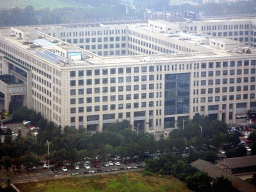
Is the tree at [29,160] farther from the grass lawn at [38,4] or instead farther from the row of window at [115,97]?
the grass lawn at [38,4]

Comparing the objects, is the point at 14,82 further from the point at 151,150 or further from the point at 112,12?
the point at 112,12

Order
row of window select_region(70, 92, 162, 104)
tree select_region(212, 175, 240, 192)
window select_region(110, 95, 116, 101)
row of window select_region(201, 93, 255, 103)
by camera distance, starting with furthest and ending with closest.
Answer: row of window select_region(201, 93, 255, 103)
window select_region(110, 95, 116, 101)
row of window select_region(70, 92, 162, 104)
tree select_region(212, 175, 240, 192)

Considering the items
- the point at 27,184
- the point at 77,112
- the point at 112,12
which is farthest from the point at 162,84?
the point at 112,12

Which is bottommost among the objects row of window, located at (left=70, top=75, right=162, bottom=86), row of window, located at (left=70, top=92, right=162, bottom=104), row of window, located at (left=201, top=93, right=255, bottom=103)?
row of window, located at (left=201, top=93, right=255, bottom=103)

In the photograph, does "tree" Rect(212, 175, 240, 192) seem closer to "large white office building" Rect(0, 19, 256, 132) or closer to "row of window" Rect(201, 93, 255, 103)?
"large white office building" Rect(0, 19, 256, 132)

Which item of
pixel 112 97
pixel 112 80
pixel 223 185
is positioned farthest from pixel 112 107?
pixel 223 185

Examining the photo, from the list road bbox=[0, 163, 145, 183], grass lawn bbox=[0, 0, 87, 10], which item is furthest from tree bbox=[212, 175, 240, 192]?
grass lawn bbox=[0, 0, 87, 10]

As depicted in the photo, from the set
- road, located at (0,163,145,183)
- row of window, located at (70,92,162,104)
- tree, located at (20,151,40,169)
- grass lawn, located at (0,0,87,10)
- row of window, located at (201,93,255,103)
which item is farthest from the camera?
grass lawn, located at (0,0,87,10)

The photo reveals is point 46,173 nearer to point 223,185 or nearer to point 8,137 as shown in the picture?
point 8,137

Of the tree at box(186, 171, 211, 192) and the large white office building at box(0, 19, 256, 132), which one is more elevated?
the large white office building at box(0, 19, 256, 132)
